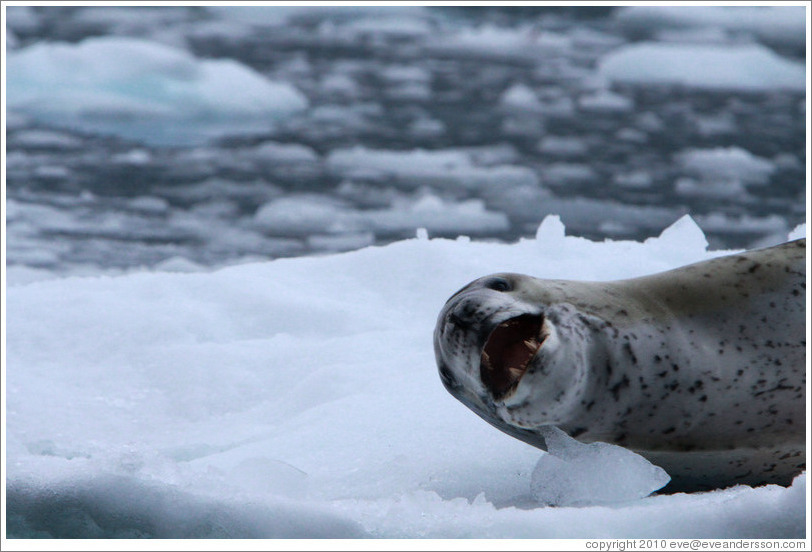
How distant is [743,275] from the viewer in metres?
2.44

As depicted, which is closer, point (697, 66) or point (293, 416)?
point (293, 416)

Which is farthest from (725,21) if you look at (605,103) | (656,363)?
(656,363)

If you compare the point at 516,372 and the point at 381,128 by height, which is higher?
the point at 381,128

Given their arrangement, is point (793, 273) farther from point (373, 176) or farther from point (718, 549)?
point (373, 176)

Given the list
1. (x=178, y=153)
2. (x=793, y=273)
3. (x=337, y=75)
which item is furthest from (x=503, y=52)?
(x=793, y=273)

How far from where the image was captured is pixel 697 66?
459 inches

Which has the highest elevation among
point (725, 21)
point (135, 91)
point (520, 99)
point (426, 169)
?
point (725, 21)

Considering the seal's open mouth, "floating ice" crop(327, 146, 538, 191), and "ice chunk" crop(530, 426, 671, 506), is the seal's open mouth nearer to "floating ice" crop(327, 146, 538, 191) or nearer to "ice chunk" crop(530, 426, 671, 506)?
"ice chunk" crop(530, 426, 671, 506)

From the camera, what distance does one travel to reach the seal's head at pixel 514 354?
2.05 m

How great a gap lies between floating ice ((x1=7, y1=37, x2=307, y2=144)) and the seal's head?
8131 mm

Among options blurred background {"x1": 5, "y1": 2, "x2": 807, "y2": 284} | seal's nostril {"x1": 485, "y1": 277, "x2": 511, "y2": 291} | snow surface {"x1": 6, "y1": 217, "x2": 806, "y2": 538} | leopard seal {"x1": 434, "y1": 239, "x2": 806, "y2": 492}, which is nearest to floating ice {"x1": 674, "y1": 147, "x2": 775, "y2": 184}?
blurred background {"x1": 5, "y1": 2, "x2": 807, "y2": 284}

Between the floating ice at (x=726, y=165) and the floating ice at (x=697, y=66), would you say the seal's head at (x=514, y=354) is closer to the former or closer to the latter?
the floating ice at (x=726, y=165)

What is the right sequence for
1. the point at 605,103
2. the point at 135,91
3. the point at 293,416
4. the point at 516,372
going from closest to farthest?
the point at 516,372 < the point at 293,416 < the point at 135,91 < the point at 605,103

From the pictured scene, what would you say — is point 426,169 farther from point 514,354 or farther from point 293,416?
point 514,354
